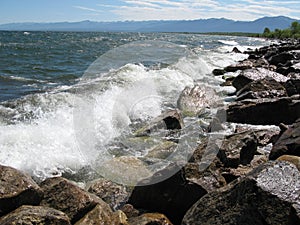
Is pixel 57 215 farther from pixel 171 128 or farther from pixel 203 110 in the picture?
pixel 203 110

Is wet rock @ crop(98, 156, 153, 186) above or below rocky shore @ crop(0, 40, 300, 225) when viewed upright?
below

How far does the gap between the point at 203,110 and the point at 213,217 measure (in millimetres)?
6227

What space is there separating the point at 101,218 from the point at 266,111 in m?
5.22

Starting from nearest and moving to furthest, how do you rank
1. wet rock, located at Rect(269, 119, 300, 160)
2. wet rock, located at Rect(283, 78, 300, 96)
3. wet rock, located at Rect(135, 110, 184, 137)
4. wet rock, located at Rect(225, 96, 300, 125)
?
wet rock, located at Rect(269, 119, 300, 160) → wet rock, located at Rect(135, 110, 184, 137) → wet rock, located at Rect(225, 96, 300, 125) → wet rock, located at Rect(283, 78, 300, 96)

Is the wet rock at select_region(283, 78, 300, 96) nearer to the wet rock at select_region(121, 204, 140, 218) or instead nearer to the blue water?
the blue water

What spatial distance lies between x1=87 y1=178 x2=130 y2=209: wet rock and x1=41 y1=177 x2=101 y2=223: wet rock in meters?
0.61

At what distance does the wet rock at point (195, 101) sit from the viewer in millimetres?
9312

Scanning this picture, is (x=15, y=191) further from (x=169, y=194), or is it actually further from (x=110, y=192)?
(x=169, y=194)

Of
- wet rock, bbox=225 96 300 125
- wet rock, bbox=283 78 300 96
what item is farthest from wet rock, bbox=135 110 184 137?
wet rock, bbox=283 78 300 96

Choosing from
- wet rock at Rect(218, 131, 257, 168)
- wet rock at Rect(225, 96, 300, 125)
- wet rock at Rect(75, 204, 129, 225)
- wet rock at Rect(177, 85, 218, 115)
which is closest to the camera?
wet rock at Rect(75, 204, 129, 225)

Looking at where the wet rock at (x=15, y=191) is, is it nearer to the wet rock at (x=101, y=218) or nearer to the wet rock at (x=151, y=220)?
the wet rock at (x=101, y=218)

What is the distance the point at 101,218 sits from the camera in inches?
139

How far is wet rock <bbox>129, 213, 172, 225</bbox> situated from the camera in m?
3.57

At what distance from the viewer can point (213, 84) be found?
13992mm
